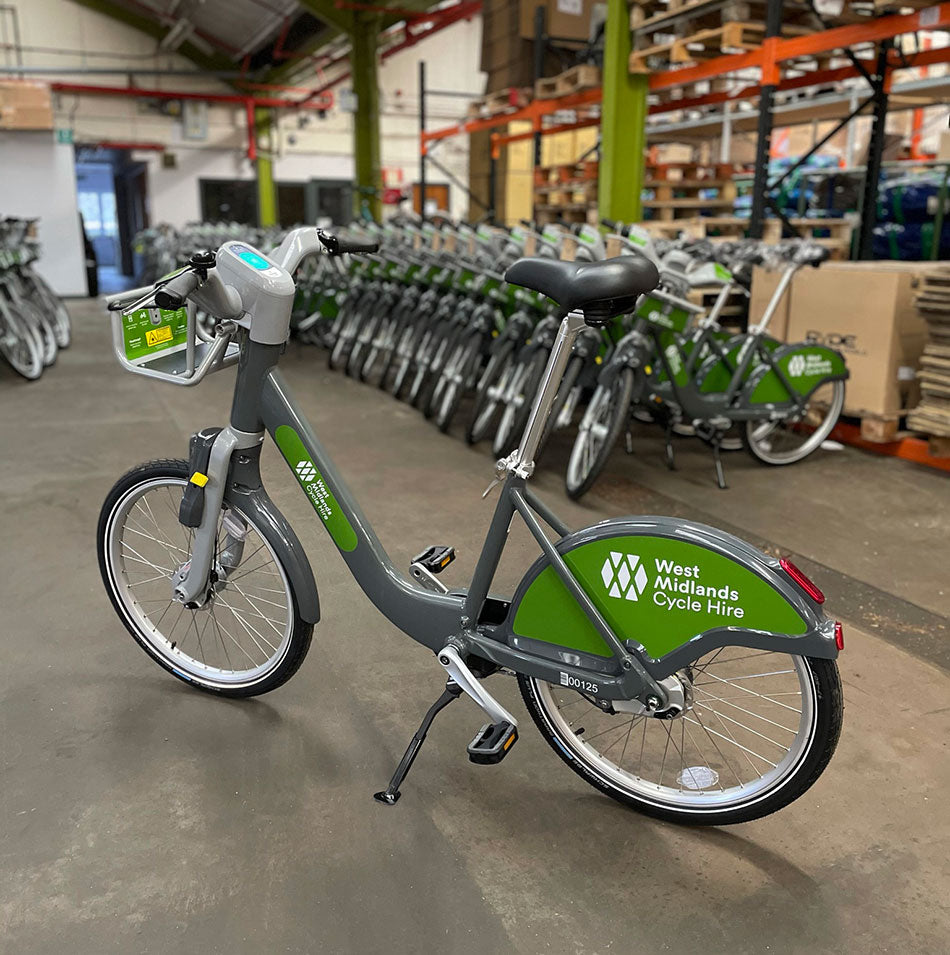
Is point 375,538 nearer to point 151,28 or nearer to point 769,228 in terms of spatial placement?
point 769,228

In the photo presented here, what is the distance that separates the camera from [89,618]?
2.69 meters

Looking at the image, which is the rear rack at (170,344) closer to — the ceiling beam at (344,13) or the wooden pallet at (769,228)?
the wooden pallet at (769,228)

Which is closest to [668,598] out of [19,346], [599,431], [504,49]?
[599,431]

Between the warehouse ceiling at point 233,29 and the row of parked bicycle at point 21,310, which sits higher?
the warehouse ceiling at point 233,29

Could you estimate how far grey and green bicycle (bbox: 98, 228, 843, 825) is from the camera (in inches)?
61.9

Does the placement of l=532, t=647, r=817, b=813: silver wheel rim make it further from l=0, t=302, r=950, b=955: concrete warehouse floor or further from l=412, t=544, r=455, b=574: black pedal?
l=412, t=544, r=455, b=574: black pedal

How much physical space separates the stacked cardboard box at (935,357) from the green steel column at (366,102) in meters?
6.97

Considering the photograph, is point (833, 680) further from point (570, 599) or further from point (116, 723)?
point (116, 723)

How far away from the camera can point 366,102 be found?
10102 mm

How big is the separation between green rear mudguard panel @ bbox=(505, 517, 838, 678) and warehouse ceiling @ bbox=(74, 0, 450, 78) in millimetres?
10209

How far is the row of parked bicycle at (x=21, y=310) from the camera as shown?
642 centimetres

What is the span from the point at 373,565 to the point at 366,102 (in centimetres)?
942

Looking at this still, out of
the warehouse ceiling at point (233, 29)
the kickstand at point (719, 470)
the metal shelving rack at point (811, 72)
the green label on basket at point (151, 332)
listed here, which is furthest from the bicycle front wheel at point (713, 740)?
the warehouse ceiling at point (233, 29)

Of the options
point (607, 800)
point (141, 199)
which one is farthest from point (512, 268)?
point (141, 199)
